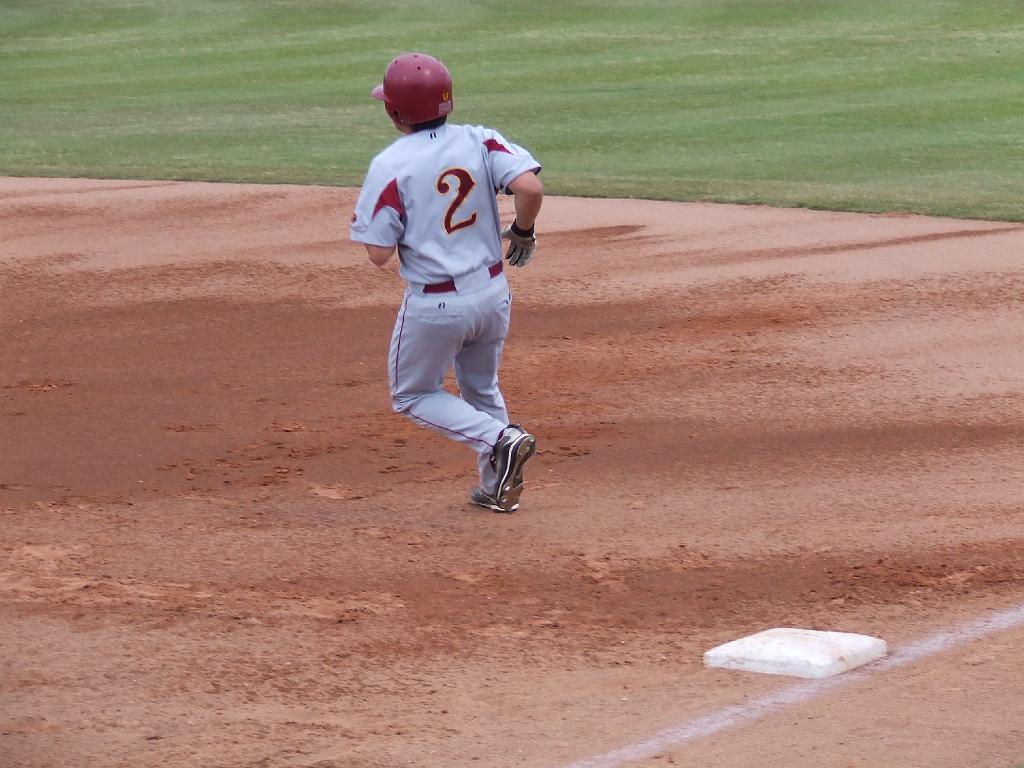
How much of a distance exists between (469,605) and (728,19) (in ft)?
65.1

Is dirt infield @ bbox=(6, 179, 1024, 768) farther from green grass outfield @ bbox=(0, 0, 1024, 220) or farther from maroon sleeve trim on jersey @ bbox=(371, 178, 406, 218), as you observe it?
green grass outfield @ bbox=(0, 0, 1024, 220)

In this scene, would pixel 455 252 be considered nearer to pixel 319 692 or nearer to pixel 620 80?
pixel 319 692

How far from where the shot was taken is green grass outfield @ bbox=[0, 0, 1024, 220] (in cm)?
1313

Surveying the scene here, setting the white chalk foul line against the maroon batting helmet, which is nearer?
the white chalk foul line

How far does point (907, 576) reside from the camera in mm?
5148

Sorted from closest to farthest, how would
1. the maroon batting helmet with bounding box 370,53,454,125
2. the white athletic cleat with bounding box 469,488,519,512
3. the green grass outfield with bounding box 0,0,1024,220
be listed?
1. the maroon batting helmet with bounding box 370,53,454,125
2. the white athletic cleat with bounding box 469,488,519,512
3. the green grass outfield with bounding box 0,0,1024,220

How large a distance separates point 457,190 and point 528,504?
1.30 m

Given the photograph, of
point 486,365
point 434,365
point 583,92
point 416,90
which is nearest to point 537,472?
point 486,365

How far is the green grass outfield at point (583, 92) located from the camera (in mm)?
13133

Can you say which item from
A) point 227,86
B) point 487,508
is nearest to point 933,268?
point 487,508

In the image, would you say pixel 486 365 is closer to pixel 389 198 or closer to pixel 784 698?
pixel 389 198

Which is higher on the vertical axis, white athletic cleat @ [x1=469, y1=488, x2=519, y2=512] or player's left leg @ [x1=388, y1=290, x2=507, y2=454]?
→ player's left leg @ [x1=388, y1=290, x2=507, y2=454]

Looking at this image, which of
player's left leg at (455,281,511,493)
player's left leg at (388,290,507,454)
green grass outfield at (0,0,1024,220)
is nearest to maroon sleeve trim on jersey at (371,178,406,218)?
player's left leg at (388,290,507,454)

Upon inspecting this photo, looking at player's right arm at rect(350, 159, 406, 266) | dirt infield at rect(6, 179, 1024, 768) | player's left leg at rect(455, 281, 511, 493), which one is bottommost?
dirt infield at rect(6, 179, 1024, 768)
